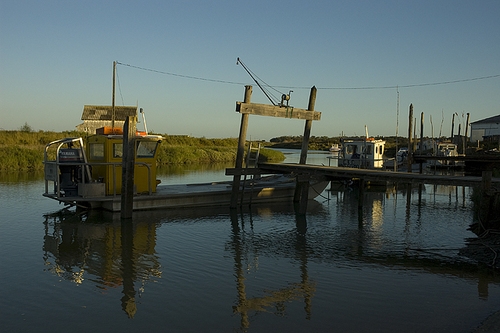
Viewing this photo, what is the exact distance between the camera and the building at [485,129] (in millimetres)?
55406

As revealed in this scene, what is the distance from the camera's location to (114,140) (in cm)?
1645

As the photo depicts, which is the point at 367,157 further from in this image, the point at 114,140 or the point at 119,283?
the point at 119,283

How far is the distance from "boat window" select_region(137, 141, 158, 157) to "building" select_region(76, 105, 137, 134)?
35.0 m

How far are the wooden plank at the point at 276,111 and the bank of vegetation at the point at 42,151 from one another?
661cm

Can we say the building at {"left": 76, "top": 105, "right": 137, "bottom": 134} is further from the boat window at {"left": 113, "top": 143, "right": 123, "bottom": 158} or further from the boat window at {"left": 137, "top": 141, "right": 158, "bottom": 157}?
the boat window at {"left": 113, "top": 143, "right": 123, "bottom": 158}

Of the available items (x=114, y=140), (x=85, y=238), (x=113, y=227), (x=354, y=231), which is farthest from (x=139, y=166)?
(x=354, y=231)

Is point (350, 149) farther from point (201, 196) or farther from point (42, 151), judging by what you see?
point (42, 151)

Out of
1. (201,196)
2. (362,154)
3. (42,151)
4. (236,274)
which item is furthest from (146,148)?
(42,151)

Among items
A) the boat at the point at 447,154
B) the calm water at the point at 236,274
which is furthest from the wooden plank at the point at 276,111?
the boat at the point at 447,154

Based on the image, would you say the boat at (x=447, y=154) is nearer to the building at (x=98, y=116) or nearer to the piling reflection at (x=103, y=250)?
the building at (x=98, y=116)

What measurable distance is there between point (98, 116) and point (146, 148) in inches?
1487

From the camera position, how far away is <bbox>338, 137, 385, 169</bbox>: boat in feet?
94.8

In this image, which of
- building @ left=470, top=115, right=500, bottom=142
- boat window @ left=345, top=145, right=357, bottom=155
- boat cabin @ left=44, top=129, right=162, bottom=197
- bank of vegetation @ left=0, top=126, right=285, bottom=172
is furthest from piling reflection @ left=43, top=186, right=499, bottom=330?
building @ left=470, top=115, right=500, bottom=142

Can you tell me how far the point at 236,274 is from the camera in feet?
33.3
